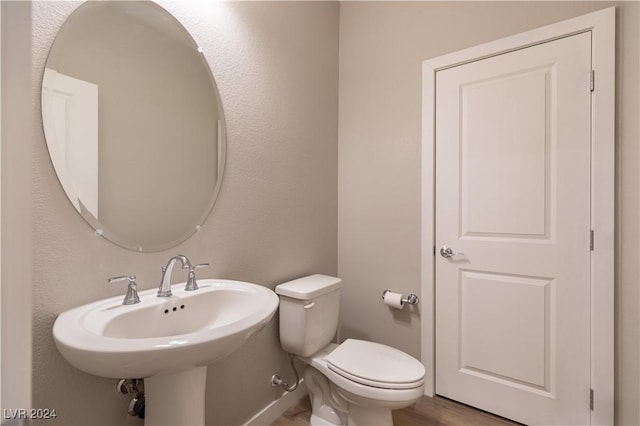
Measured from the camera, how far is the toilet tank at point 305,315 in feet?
5.18

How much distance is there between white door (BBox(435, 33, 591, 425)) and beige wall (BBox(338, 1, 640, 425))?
16 centimetres

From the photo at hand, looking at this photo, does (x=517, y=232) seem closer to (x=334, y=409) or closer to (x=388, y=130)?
(x=388, y=130)

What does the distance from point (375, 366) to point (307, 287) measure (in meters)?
0.49

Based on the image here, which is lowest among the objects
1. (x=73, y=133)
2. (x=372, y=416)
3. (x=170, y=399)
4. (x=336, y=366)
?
(x=372, y=416)

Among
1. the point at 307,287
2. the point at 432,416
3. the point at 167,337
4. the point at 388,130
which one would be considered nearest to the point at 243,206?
the point at 307,287

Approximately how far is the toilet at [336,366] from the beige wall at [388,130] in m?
0.41

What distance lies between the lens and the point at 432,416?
68.1 inches

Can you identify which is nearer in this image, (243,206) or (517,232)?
(243,206)

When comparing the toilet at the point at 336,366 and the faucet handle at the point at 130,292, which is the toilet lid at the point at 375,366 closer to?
the toilet at the point at 336,366

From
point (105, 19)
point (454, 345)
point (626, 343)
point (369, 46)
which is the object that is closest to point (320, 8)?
point (369, 46)

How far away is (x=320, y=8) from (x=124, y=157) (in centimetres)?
162

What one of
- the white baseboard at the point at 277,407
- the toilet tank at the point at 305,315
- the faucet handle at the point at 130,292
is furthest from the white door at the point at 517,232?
the faucet handle at the point at 130,292

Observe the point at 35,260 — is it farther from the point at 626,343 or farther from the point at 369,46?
the point at 626,343

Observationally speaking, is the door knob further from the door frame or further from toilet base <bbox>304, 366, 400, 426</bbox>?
toilet base <bbox>304, 366, 400, 426</bbox>
